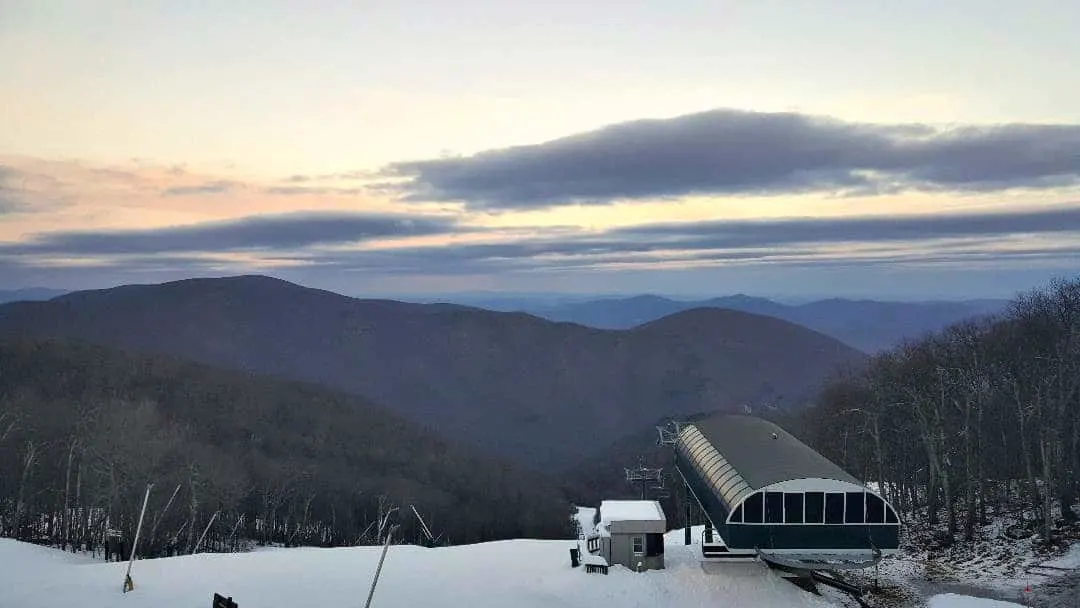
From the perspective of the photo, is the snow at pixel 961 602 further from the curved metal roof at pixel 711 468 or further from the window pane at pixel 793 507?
the curved metal roof at pixel 711 468

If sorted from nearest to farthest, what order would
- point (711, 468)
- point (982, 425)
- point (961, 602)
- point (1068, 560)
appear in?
point (961, 602)
point (1068, 560)
point (711, 468)
point (982, 425)

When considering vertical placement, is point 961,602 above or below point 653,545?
below

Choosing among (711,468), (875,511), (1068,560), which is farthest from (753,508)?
(1068,560)

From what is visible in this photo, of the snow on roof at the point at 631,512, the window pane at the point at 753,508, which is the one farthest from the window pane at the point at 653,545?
the window pane at the point at 753,508

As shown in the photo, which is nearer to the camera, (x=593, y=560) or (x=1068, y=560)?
(x=593, y=560)

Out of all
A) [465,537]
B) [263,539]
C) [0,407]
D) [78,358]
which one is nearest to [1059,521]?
[465,537]

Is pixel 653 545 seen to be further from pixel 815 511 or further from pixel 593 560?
pixel 815 511

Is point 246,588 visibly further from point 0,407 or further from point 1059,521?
point 0,407

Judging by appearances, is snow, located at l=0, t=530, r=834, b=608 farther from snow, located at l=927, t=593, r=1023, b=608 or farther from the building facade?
snow, located at l=927, t=593, r=1023, b=608
